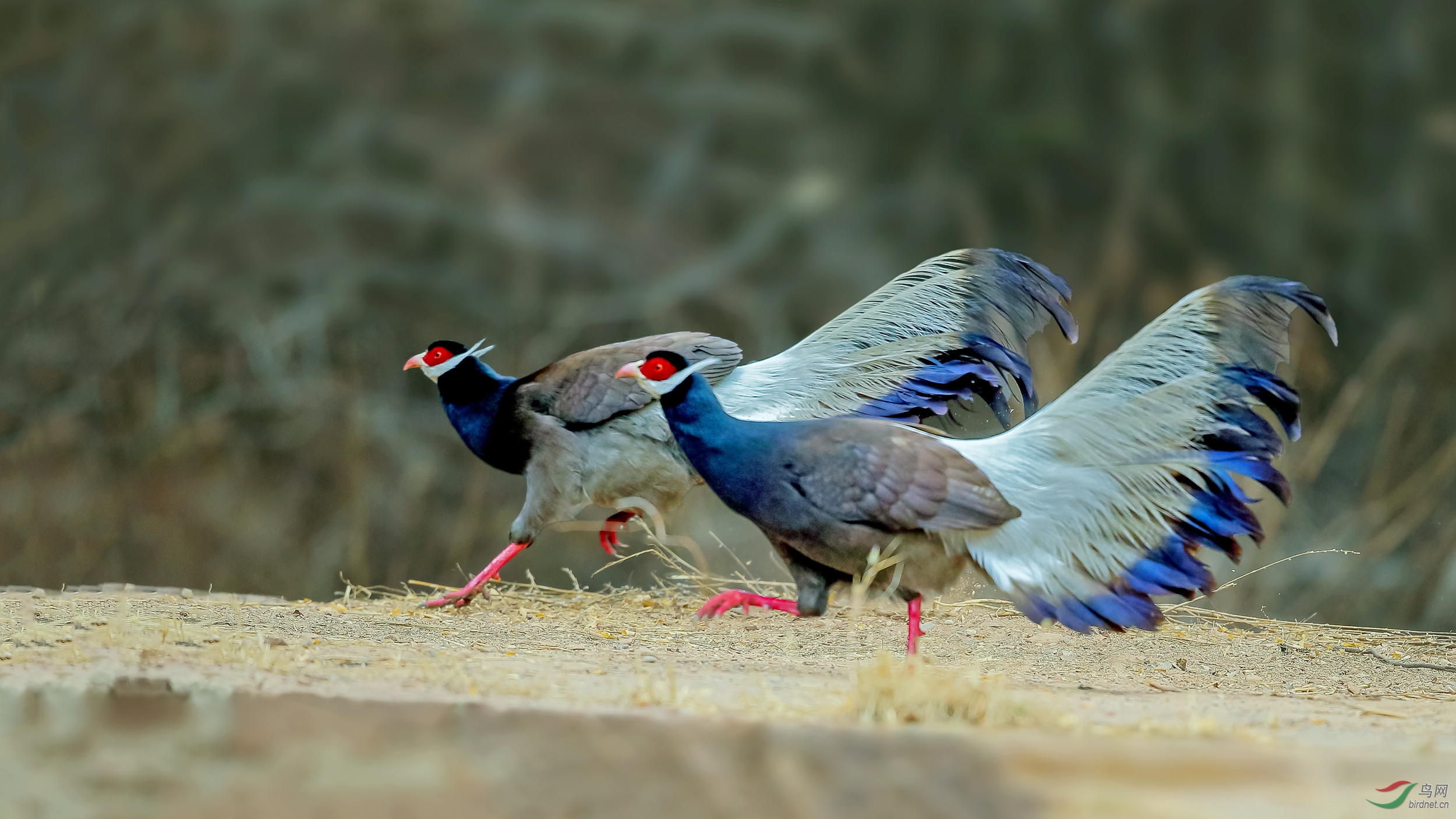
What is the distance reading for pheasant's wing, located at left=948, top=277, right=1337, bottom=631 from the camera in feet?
10.6

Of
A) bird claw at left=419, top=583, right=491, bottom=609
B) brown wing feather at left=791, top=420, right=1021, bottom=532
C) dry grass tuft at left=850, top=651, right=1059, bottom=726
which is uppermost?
brown wing feather at left=791, top=420, right=1021, bottom=532

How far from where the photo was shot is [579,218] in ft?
19.7

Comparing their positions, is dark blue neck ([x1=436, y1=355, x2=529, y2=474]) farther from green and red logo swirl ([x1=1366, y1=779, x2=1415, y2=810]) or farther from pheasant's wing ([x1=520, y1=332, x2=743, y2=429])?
green and red logo swirl ([x1=1366, y1=779, x2=1415, y2=810])

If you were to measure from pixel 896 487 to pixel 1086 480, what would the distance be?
51cm

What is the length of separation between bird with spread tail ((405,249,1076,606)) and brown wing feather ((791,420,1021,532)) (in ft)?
3.57

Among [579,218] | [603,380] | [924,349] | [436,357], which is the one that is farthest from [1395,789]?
[579,218]

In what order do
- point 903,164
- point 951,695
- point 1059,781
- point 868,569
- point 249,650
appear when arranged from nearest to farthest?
point 1059,781
point 951,695
point 249,650
point 868,569
point 903,164

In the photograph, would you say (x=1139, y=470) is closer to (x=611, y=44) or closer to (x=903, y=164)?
(x=903, y=164)

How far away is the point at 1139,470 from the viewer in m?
3.30

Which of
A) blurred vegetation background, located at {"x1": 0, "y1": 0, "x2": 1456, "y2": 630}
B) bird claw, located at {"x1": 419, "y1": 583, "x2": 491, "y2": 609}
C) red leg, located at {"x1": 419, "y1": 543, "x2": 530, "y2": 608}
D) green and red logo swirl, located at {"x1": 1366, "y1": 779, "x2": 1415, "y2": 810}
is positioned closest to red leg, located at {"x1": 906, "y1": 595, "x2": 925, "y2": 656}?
green and red logo swirl, located at {"x1": 1366, "y1": 779, "x2": 1415, "y2": 810}

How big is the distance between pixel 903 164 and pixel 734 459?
294cm

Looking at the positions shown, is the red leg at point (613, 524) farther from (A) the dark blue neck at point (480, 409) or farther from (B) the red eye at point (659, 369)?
(B) the red eye at point (659, 369)

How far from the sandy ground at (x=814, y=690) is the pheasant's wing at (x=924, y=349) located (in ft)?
2.67

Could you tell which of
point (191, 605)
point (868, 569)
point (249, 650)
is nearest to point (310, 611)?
point (191, 605)
